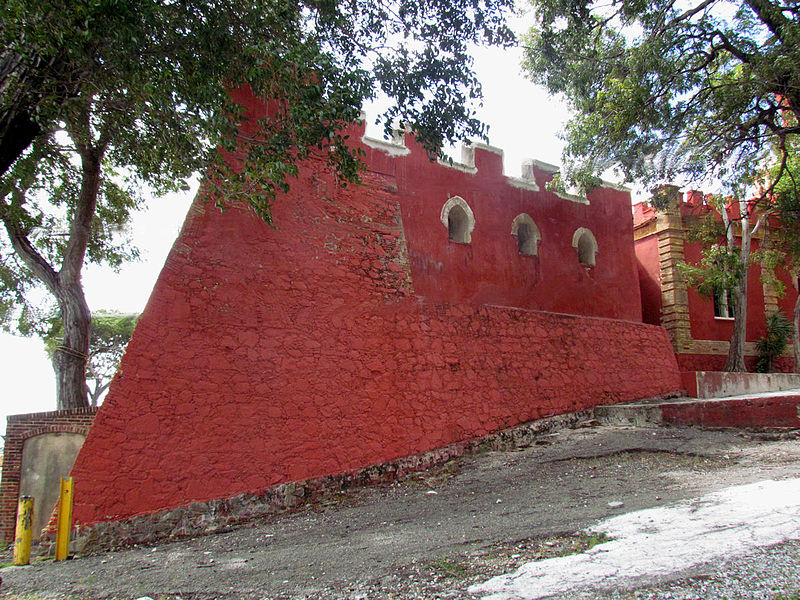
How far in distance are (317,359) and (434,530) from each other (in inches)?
116

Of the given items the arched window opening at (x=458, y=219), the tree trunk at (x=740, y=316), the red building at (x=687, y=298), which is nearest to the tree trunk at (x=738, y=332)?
the tree trunk at (x=740, y=316)

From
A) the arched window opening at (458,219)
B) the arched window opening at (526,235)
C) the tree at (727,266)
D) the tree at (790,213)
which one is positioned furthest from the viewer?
the arched window opening at (526,235)

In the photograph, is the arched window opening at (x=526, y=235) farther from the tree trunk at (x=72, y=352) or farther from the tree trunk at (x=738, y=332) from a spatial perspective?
the tree trunk at (x=72, y=352)

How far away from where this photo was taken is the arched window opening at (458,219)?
12.3 metres

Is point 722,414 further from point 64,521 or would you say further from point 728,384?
point 64,521

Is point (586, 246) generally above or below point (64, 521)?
above

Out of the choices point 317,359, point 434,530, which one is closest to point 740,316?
point 317,359

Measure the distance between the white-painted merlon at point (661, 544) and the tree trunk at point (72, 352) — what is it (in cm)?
795

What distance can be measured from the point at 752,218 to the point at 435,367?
12.6m

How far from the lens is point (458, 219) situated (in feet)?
41.8

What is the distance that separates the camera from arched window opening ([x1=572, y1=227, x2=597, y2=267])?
46.9 feet

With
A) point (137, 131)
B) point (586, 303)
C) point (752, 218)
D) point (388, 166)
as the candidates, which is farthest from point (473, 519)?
point (752, 218)

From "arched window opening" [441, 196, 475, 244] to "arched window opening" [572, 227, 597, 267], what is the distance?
3.37 meters

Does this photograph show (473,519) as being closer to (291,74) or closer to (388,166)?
(291,74)
